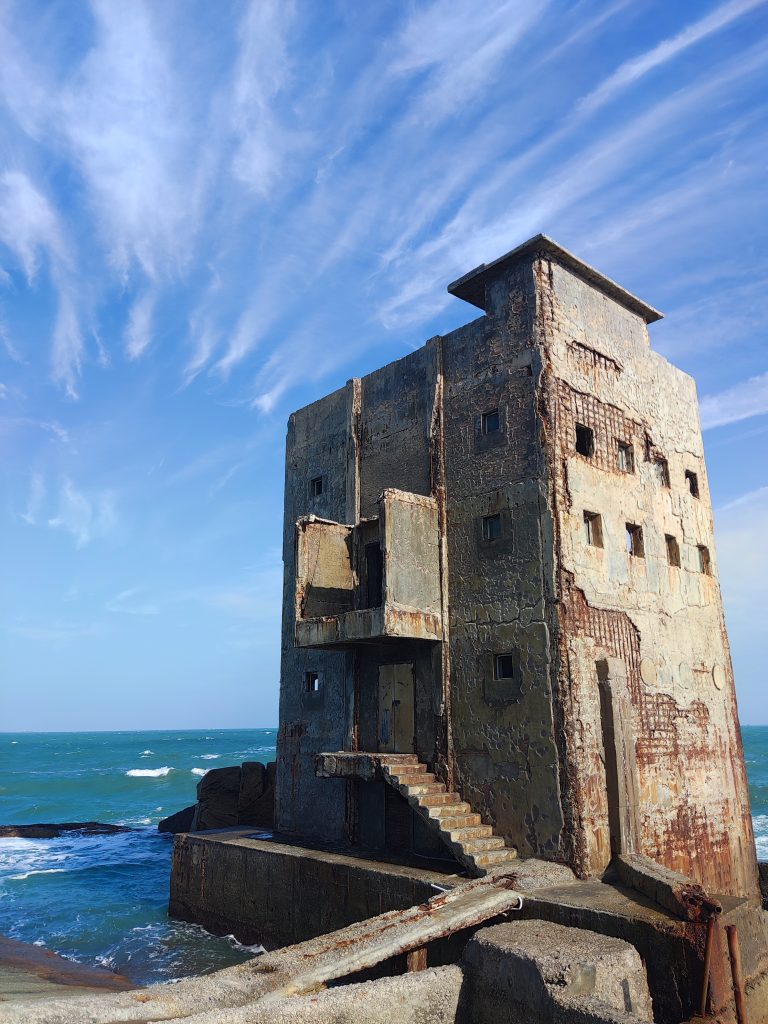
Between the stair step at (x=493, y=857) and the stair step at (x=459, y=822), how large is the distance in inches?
27.0

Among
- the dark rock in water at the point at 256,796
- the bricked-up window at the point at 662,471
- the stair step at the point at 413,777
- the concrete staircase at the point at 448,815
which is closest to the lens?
the concrete staircase at the point at 448,815

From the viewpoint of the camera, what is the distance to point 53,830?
1297 inches

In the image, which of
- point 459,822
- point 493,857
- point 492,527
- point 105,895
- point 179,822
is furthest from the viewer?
point 179,822

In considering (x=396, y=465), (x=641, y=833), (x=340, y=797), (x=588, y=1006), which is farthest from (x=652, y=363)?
(x=588, y=1006)

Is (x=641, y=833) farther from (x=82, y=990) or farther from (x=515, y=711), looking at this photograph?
(x=82, y=990)

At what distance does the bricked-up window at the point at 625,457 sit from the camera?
50.9 feet

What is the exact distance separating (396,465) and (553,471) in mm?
4216

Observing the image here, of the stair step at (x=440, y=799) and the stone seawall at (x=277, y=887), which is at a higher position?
the stair step at (x=440, y=799)

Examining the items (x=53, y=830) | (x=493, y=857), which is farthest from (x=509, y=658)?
(x=53, y=830)

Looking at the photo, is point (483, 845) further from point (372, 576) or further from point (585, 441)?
point (585, 441)

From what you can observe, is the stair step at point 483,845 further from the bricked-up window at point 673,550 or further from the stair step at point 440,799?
the bricked-up window at point 673,550

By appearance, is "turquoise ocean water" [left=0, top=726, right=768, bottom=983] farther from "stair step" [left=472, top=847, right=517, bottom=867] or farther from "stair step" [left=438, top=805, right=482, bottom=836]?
"stair step" [left=472, top=847, right=517, bottom=867]

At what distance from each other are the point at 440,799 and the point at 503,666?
2612mm

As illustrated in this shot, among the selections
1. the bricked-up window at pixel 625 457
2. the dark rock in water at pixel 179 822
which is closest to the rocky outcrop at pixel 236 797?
the dark rock in water at pixel 179 822
